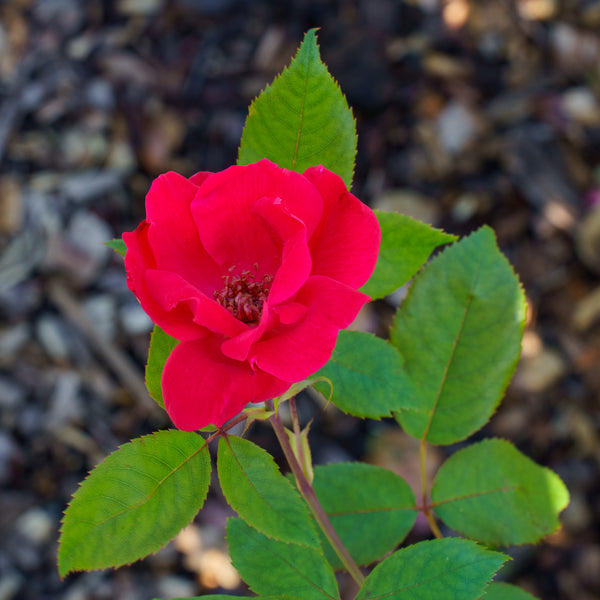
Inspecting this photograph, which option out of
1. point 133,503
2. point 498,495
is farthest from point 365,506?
point 133,503

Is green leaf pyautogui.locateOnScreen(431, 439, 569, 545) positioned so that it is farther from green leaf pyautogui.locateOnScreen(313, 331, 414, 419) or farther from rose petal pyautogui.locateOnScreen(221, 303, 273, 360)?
rose petal pyautogui.locateOnScreen(221, 303, 273, 360)

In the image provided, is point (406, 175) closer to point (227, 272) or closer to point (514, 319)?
point (514, 319)

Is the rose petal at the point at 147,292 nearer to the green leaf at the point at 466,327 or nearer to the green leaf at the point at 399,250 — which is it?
the green leaf at the point at 399,250

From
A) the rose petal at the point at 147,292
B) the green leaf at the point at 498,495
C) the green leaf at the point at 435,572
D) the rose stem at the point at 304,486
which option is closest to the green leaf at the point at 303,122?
the rose petal at the point at 147,292

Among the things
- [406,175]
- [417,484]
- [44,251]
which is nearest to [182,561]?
[417,484]

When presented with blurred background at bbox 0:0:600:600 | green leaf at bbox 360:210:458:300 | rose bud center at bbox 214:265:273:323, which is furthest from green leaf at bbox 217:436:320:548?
blurred background at bbox 0:0:600:600

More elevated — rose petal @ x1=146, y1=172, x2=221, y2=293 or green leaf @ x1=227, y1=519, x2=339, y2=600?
rose petal @ x1=146, y1=172, x2=221, y2=293
